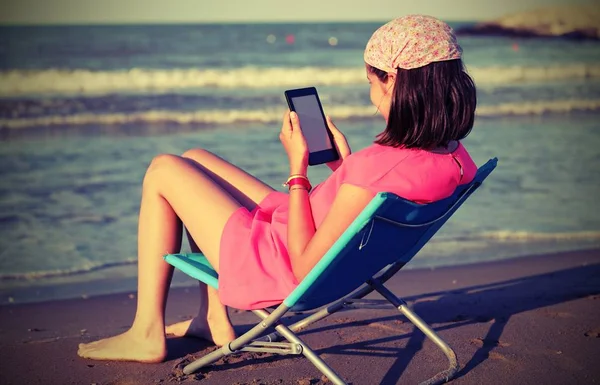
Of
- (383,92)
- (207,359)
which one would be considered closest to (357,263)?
(383,92)

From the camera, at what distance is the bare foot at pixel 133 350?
3.22m

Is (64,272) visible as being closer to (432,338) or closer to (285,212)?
(285,212)

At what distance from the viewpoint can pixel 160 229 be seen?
3.18m

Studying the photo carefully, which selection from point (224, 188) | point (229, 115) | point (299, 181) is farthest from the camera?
point (229, 115)

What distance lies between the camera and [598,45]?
944 inches

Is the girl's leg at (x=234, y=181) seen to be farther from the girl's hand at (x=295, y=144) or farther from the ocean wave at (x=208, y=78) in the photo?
the ocean wave at (x=208, y=78)

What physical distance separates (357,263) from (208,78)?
1440 centimetres

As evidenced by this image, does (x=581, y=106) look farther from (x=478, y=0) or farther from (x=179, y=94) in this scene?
(x=478, y=0)

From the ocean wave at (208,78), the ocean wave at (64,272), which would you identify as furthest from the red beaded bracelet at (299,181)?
the ocean wave at (208,78)

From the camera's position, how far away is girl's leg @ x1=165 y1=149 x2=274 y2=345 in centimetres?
338

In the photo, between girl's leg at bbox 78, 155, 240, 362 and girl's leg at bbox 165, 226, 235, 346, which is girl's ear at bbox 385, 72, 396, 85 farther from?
girl's leg at bbox 165, 226, 235, 346

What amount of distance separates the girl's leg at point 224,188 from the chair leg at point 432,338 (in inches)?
24.6

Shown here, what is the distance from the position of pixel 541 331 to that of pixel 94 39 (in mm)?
21372

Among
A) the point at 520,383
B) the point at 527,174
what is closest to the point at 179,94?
the point at 527,174
